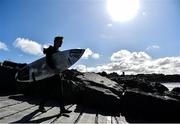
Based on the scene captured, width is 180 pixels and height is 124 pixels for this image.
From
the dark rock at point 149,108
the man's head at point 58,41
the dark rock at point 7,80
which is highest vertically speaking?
the man's head at point 58,41

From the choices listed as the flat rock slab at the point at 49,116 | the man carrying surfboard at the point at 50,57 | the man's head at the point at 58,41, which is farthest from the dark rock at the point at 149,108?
the man's head at the point at 58,41

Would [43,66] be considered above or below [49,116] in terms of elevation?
above

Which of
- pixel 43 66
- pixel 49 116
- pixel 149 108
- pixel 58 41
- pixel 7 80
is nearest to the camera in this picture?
pixel 49 116

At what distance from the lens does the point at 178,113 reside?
8.11 m

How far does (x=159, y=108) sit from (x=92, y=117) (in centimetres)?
221

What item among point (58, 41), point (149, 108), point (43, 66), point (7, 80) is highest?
point (58, 41)

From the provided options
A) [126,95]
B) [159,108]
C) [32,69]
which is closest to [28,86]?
[32,69]

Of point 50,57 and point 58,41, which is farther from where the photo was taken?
point 58,41

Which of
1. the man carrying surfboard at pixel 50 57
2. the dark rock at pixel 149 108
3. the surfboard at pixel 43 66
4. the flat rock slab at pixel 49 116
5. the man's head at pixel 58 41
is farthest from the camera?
the surfboard at pixel 43 66

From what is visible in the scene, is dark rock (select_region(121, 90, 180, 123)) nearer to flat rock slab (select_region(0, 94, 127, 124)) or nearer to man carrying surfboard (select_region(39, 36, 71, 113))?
flat rock slab (select_region(0, 94, 127, 124))

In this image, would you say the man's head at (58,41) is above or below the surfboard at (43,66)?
above

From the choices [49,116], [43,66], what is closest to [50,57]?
[49,116]

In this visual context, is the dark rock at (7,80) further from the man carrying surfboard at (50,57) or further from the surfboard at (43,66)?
the man carrying surfboard at (50,57)

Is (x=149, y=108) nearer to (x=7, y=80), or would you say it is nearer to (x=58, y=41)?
(x=58, y=41)
